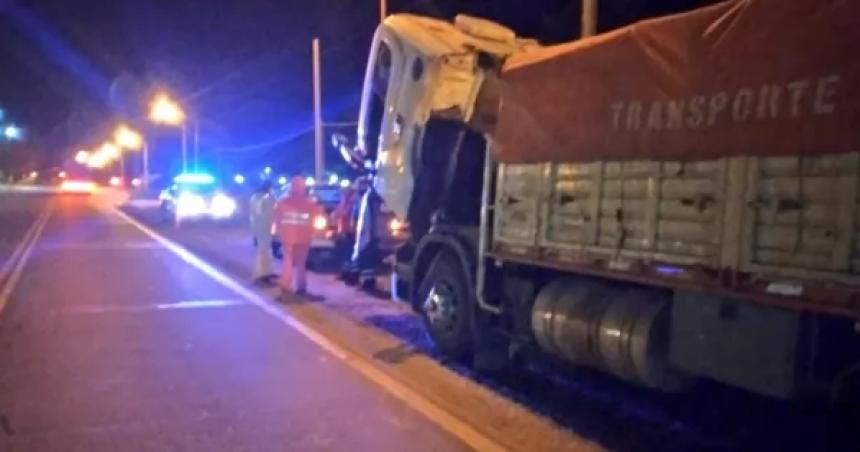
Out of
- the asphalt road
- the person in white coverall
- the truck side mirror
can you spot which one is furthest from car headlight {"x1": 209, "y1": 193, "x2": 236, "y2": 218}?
the truck side mirror

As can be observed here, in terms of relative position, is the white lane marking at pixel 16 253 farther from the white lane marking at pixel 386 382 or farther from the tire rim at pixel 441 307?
the tire rim at pixel 441 307

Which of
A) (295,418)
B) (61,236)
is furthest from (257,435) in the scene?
(61,236)

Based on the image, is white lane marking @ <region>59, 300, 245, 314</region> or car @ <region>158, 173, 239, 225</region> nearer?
white lane marking @ <region>59, 300, 245, 314</region>

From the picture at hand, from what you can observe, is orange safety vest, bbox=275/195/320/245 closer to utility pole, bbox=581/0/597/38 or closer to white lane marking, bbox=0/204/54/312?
white lane marking, bbox=0/204/54/312

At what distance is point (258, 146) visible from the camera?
2368 inches

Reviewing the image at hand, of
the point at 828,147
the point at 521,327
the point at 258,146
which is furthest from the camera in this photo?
the point at 258,146

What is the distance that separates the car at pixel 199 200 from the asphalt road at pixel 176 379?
18.0 m

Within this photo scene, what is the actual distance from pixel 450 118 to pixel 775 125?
450 centimetres

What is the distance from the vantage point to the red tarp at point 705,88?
5.46m

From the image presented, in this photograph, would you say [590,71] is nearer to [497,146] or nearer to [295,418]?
[497,146]

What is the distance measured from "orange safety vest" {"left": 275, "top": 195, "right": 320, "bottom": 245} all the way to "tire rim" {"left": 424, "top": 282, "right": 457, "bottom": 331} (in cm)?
494

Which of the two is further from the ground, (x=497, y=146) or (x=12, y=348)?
(x=497, y=146)

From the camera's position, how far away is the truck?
5578 mm

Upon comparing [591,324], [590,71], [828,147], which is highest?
[590,71]
